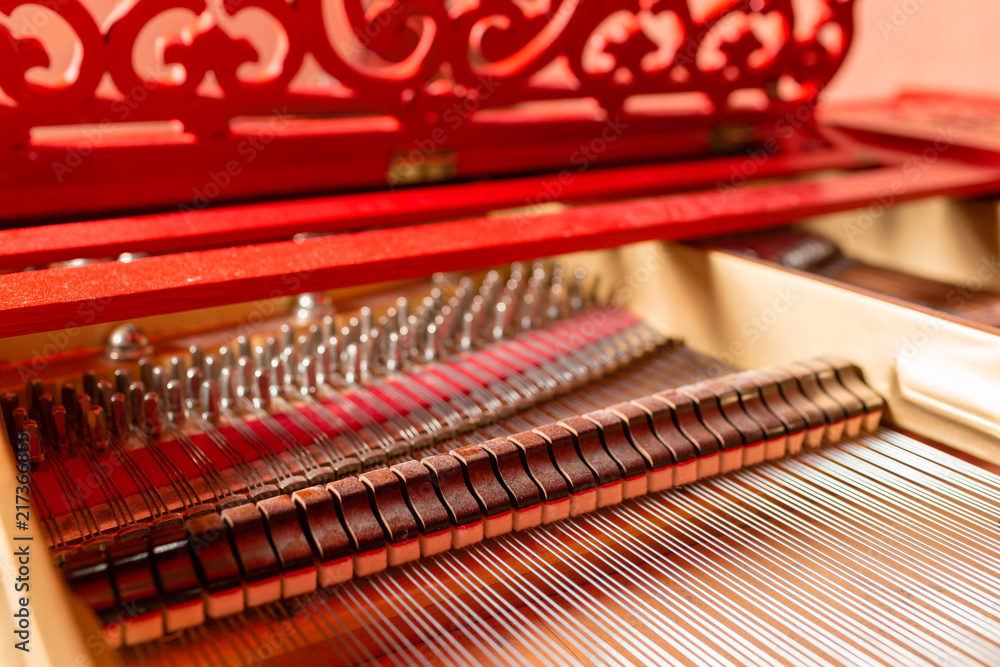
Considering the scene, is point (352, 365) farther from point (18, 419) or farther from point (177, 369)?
point (18, 419)

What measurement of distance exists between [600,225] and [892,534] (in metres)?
0.78

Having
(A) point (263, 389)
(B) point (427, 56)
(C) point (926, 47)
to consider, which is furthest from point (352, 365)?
(C) point (926, 47)

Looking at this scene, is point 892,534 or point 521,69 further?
point 521,69

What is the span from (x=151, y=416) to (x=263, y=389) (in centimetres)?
20

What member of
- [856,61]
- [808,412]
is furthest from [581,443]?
[856,61]

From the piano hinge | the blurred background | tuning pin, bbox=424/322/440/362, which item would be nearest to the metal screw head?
tuning pin, bbox=424/322/440/362

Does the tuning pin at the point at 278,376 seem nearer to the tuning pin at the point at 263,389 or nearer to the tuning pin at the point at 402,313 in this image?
the tuning pin at the point at 263,389

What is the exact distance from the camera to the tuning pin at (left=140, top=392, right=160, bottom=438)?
1.36 metres

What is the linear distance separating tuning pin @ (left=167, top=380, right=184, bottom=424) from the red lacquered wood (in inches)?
7.5

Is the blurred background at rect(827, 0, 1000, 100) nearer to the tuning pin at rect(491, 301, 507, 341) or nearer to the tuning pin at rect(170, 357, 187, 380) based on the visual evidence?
the tuning pin at rect(491, 301, 507, 341)

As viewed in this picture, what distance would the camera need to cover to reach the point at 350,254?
144 centimetres

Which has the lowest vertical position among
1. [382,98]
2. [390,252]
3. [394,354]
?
[394,354]

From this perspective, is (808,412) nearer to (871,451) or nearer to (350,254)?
(871,451)

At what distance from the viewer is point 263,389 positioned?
1483 mm
